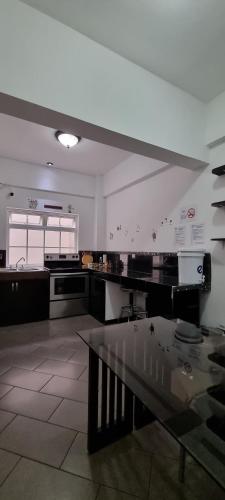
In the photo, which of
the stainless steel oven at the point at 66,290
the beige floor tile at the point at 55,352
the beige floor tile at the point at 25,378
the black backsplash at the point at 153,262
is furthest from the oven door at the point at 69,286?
the beige floor tile at the point at 25,378

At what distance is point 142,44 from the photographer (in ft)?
6.28

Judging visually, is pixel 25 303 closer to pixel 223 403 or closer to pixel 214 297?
pixel 214 297

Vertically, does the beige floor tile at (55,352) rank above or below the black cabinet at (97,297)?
below

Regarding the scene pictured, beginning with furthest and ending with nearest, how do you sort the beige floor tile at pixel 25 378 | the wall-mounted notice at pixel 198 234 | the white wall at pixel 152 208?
the white wall at pixel 152 208 → the wall-mounted notice at pixel 198 234 → the beige floor tile at pixel 25 378

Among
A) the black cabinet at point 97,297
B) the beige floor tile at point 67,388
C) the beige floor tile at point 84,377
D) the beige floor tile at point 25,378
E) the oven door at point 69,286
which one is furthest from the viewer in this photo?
the oven door at point 69,286

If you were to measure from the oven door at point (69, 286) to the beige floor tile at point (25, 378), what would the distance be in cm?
171

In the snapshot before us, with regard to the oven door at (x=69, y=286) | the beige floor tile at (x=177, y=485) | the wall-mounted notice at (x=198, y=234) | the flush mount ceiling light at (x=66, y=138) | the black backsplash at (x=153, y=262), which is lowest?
the beige floor tile at (x=177, y=485)

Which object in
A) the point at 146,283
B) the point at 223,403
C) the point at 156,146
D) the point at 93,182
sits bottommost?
the point at 223,403

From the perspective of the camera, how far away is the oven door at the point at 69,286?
3.89 m

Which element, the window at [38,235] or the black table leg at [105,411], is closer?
the black table leg at [105,411]

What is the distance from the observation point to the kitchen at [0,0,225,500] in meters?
1.16

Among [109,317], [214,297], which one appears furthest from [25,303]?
[214,297]

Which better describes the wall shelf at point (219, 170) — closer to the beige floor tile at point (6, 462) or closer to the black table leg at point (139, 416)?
the black table leg at point (139, 416)

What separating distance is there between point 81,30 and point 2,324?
3656 mm
